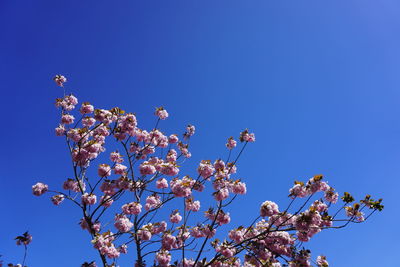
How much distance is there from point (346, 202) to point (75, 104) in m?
8.44

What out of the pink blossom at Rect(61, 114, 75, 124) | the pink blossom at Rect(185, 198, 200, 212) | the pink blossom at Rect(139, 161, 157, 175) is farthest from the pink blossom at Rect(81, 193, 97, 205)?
the pink blossom at Rect(185, 198, 200, 212)

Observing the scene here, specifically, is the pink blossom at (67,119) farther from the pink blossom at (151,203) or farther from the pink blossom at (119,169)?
the pink blossom at (151,203)

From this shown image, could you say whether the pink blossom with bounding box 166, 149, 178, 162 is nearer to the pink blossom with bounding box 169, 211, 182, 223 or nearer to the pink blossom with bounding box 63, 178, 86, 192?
the pink blossom with bounding box 169, 211, 182, 223

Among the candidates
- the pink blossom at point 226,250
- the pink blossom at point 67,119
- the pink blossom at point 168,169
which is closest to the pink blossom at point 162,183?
Result: the pink blossom at point 168,169

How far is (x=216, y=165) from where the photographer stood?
7.20m

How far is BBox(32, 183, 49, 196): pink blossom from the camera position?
7117mm

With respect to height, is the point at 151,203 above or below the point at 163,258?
above

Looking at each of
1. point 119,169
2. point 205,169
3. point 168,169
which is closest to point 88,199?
point 119,169

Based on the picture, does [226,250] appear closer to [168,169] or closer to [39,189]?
[168,169]

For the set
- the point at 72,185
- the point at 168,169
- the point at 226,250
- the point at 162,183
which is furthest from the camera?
the point at 162,183

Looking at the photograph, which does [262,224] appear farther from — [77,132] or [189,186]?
[77,132]

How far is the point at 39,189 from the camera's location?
23.4ft

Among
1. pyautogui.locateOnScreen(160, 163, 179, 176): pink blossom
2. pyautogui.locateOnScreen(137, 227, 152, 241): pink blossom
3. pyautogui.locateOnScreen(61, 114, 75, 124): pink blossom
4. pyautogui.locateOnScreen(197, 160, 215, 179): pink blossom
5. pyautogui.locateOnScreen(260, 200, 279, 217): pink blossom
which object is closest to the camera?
pyautogui.locateOnScreen(260, 200, 279, 217): pink blossom

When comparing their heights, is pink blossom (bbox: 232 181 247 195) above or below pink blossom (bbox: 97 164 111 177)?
below
